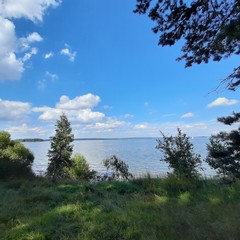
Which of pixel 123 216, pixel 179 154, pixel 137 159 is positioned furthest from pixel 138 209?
pixel 137 159

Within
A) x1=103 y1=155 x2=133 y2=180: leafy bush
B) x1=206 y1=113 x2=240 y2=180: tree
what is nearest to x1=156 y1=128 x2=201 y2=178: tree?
x1=206 y1=113 x2=240 y2=180: tree

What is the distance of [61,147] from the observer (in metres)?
53.1

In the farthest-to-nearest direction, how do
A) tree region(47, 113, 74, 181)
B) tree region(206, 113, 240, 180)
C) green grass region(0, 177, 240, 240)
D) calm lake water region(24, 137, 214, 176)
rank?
tree region(47, 113, 74, 181) → calm lake water region(24, 137, 214, 176) → tree region(206, 113, 240, 180) → green grass region(0, 177, 240, 240)

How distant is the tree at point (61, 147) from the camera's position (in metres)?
50.2

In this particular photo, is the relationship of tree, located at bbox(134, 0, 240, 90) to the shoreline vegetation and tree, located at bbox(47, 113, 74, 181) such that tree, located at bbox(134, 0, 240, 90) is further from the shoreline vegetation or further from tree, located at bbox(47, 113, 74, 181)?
tree, located at bbox(47, 113, 74, 181)

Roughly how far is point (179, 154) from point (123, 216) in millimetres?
6784

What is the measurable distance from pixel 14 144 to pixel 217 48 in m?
36.8

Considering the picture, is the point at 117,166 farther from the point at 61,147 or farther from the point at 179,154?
the point at 61,147

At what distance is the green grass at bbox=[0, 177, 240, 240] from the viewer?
5.20m

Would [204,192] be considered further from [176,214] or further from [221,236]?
[221,236]

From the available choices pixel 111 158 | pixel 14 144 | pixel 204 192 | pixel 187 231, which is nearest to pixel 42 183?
pixel 204 192

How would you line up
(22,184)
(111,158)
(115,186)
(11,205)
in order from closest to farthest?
(11,205)
(115,186)
(22,184)
(111,158)

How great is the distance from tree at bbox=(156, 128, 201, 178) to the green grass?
2431mm

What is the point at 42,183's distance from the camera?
1193 cm
